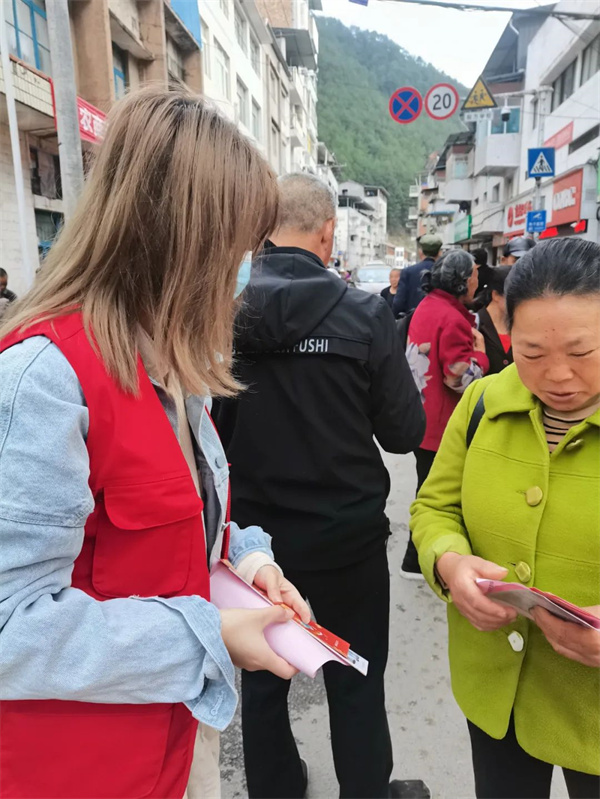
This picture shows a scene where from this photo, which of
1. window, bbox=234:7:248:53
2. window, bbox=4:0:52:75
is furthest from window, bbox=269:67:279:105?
window, bbox=4:0:52:75

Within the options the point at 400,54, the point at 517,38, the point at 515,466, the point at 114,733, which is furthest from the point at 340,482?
the point at 400,54

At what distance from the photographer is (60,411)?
2.53ft

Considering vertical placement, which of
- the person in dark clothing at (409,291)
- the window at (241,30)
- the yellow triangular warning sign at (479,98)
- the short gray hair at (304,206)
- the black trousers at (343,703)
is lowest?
the black trousers at (343,703)

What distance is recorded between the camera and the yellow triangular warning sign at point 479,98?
37.0 ft

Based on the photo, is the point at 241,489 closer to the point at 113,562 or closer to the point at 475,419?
the point at 475,419

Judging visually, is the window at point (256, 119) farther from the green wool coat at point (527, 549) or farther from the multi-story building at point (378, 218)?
the multi-story building at point (378, 218)

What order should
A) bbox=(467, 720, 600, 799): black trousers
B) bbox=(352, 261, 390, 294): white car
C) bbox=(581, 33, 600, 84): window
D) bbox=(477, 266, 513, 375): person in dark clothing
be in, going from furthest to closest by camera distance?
bbox=(352, 261, 390, 294): white car
bbox=(581, 33, 600, 84): window
bbox=(477, 266, 513, 375): person in dark clothing
bbox=(467, 720, 600, 799): black trousers

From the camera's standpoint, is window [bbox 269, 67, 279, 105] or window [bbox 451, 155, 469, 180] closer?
window [bbox 269, 67, 279, 105]

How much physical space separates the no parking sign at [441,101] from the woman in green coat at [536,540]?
31.5 ft

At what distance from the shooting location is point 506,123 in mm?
25906

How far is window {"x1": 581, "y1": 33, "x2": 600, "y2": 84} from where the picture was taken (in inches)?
614

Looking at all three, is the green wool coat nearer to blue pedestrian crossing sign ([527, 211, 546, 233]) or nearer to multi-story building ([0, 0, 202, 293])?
multi-story building ([0, 0, 202, 293])

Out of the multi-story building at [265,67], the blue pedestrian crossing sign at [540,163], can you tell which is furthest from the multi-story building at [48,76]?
the blue pedestrian crossing sign at [540,163]

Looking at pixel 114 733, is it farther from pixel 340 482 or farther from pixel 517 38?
pixel 517 38
